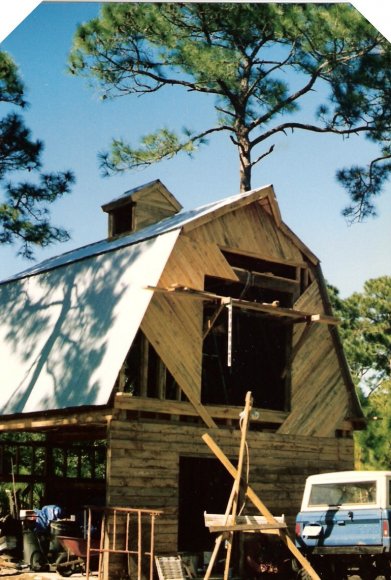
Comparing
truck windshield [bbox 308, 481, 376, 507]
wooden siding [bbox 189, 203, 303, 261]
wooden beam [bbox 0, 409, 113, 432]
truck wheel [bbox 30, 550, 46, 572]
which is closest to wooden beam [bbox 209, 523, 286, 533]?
truck windshield [bbox 308, 481, 376, 507]

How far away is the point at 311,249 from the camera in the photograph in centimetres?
1933

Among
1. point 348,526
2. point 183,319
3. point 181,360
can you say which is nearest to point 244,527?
point 348,526

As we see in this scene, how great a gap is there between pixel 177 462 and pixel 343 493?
322cm

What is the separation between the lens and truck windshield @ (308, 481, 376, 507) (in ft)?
47.2

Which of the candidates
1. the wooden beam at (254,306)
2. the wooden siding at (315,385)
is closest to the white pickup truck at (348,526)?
the wooden siding at (315,385)

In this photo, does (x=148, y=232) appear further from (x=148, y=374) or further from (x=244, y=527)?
(x=244, y=527)

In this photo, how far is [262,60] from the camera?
1959cm

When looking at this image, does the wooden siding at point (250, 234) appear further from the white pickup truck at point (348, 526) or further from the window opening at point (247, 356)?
the white pickup truck at point (348, 526)

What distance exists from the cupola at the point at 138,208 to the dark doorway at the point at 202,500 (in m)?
5.97

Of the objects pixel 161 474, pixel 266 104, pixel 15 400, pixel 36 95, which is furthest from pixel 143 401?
pixel 266 104

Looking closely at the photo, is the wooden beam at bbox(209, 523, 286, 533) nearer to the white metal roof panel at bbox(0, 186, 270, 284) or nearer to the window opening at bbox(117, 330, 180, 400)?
the window opening at bbox(117, 330, 180, 400)

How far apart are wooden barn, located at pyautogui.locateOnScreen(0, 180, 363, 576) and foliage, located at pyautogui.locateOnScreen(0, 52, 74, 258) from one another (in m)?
3.81

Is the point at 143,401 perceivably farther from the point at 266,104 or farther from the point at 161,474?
the point at 266,104

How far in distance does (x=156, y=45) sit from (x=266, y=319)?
6805 mm
